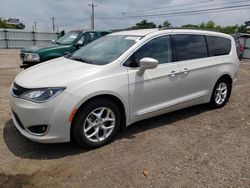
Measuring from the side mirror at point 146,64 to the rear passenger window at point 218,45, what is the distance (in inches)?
71.6

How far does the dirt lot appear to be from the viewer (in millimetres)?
2752

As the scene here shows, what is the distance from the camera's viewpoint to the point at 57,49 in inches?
301

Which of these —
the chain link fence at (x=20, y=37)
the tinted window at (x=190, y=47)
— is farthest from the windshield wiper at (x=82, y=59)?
the chain link fence at (x=20, y=37)

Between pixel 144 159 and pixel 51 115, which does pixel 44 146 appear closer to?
pixel 51 115

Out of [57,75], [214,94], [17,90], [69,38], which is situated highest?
[69,38]

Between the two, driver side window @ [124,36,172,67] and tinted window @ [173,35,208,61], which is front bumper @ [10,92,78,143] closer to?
driver side window @ [124,36,172,67]

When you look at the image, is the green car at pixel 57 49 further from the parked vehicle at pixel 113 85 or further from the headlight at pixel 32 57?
the parked vehicle at pixel 113 85

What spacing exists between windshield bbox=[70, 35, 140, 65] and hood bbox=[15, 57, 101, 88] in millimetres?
233

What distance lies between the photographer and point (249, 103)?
568 centimetres

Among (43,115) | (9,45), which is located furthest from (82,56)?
(9,45)

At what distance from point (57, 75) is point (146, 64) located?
50.1 inches

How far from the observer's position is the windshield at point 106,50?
12.1 ft

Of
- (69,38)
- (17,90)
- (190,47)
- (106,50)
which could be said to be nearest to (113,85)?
(106,50)

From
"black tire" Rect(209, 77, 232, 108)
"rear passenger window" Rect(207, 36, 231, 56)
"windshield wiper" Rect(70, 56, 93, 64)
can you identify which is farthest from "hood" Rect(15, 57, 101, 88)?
"black tire" Rect(209, 77, 232, 108)
